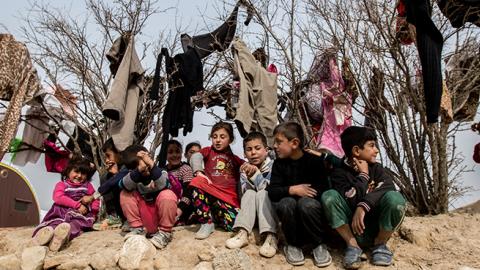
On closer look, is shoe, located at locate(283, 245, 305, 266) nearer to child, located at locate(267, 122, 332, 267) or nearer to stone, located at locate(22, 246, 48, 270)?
child, located at locate(267, 122, 332, 267)

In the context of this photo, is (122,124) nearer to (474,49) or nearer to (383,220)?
(383,220)

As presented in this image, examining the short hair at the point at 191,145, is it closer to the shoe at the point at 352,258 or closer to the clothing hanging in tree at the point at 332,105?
the clothing hanging in tree at the point at 332,105

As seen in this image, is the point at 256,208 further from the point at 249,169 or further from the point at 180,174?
the point at 180,174

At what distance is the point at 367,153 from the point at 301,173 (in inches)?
21.3

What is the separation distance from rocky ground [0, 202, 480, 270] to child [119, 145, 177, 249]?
0.17m

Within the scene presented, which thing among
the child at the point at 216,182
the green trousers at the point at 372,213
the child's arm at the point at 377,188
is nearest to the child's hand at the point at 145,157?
the child at the point at 216,182

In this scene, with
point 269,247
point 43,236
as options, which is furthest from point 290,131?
point 43,236

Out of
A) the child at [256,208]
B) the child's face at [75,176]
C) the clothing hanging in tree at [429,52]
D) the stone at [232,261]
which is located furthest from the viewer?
the child's face at [75,176]

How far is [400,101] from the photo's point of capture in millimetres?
5309

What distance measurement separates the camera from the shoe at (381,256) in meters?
3.44

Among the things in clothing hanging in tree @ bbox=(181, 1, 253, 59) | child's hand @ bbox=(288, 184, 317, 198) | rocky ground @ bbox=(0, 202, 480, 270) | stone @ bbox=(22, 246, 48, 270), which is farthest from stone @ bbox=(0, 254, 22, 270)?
clothing hanging in tree @ bbox=(181, 1, 253, 59)

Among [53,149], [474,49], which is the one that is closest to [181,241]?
[474,49]

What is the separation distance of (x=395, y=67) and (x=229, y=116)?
8.33ft

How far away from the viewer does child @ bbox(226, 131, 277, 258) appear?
3689mm
